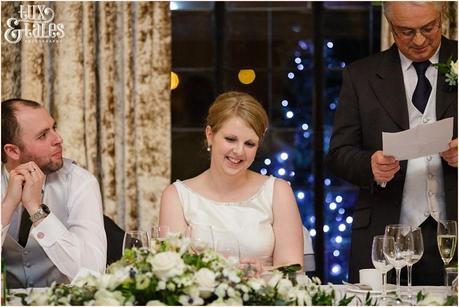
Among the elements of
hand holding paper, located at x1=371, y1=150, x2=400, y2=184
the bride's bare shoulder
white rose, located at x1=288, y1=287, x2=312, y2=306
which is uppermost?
hand holding paper, located at x1=371, y1=150, x2=400, y2=184

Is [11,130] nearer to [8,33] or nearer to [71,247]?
[71,247]

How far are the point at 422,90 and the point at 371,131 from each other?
27 centimetres

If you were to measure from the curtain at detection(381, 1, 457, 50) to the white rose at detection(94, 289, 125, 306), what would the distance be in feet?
11.7

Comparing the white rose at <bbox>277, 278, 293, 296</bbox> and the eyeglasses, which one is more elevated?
the eyeglasses

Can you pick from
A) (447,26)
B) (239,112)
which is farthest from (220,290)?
(447,26)

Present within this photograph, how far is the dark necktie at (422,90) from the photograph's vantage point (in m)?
4.04

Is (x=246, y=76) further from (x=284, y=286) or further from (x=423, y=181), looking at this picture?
(x=284, y=286)

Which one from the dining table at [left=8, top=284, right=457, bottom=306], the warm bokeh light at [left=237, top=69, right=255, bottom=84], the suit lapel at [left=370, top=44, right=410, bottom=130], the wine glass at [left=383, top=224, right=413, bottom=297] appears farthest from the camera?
the warm bokeh light at [left=237, top=69, right=255, bottom=84]

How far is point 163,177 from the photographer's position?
5.65 m

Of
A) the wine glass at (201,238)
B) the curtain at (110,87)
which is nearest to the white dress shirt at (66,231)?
the wine glass at (201,238)

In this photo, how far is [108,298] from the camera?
240cm

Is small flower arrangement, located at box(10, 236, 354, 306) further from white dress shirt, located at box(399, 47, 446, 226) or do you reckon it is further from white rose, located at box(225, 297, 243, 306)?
white dress shirt, located at box(399, 47, 446, 226)

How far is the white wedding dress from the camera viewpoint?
3760 millimetres

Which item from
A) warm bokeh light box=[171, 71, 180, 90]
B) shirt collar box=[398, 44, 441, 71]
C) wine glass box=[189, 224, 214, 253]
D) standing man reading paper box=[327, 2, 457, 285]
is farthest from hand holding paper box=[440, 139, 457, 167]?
warm bokeh light box=[171, 71, 180, 90]
